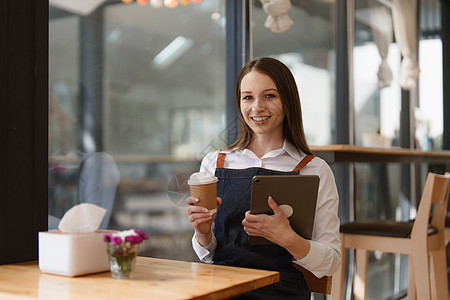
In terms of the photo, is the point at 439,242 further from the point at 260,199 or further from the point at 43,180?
the point at 43,180

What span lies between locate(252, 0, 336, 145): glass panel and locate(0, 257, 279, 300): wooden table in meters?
2.00

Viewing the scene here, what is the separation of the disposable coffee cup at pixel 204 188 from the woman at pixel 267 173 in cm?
10

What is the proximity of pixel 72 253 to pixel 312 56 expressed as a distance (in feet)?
9.31

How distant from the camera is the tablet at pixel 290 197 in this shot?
157 cm

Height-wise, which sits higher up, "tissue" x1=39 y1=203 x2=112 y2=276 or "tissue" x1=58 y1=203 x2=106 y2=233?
"tissue" x1=58 y1=203 x2=106 y2=233

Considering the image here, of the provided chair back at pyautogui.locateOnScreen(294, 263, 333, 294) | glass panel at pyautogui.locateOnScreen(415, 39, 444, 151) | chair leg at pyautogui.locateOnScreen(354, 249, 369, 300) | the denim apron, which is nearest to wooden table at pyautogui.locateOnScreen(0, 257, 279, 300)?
the denim apron

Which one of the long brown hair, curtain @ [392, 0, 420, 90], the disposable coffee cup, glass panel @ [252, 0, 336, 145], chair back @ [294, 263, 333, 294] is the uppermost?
curtain @ [392, 0, 420, 90]

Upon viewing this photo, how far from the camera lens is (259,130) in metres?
1.91

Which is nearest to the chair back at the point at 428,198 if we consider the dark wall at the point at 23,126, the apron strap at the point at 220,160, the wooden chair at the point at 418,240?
the wooden chair at the point at 418,240

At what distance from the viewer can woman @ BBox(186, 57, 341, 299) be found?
1.79m

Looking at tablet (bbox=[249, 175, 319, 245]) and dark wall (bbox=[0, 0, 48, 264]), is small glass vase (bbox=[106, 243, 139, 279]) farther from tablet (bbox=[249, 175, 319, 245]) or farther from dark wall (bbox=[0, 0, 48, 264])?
dark wall (bbox=[0, 0, 48, 264])

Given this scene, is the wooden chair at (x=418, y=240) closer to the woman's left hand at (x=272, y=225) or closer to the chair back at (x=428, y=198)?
the chair back at (x=428, y=198)

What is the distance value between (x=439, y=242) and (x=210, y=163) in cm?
176

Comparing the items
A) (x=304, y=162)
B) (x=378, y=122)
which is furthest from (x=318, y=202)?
(x=378, y=122)
